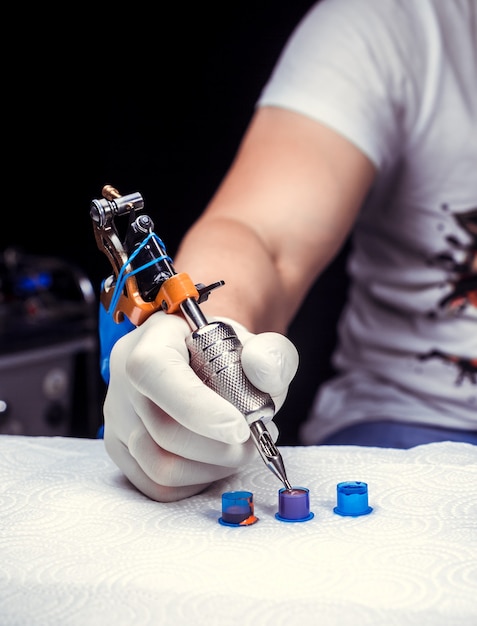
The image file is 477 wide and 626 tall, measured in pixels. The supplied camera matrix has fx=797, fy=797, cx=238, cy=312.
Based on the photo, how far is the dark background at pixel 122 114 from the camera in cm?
205

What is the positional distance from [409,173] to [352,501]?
64 centimetres

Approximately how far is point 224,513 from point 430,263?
0.60 m

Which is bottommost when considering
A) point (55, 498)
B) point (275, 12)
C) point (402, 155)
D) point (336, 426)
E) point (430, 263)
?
point (336, 426)

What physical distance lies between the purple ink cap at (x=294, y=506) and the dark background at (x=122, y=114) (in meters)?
1.42

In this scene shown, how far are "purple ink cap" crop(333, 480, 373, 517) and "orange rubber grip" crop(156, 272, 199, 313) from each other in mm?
177

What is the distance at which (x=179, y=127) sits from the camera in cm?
211

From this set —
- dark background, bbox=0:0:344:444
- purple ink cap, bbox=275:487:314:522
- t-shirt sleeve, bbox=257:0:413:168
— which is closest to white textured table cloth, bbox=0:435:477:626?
purple ink cap, bbox=275:487:314:522

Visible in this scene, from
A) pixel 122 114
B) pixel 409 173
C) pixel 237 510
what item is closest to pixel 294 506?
pixel 237 510

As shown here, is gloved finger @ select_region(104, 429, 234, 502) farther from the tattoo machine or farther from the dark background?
the dark background

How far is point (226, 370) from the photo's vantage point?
55 centimetres

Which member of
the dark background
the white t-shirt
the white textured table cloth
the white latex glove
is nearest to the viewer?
the white textured table cloth

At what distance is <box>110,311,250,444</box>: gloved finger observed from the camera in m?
0.54

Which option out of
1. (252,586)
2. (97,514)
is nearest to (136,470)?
(97,514)

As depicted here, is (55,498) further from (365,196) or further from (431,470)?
(365,196)
